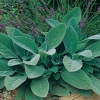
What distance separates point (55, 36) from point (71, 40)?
0.13 m

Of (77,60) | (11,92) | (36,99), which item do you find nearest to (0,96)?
(11,92)

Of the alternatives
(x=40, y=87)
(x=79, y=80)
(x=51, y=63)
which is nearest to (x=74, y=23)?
(x=51, y=63)

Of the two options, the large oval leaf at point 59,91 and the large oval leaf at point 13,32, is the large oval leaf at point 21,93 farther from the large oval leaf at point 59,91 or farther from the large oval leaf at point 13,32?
the large oval leaf at point 13,32

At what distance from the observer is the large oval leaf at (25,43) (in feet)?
6.26

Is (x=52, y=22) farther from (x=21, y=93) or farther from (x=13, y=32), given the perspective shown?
(x=21, y=93)

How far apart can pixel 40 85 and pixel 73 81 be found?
244 millimetres

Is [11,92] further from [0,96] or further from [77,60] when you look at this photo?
[77,60]

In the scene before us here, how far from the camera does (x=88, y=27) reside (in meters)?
2.47

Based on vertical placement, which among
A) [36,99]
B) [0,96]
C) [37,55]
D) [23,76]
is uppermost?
[37,55]

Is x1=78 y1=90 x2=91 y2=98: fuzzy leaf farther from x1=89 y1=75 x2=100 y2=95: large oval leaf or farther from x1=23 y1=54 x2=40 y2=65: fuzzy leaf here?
x1=23 y1=54 x2=40 y2=65: fuzzy leaf

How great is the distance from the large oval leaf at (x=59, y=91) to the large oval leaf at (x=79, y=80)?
8cm

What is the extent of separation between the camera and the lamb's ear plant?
1860mm

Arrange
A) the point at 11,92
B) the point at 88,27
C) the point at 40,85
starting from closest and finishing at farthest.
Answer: the point at 40,85
the point at 11,92
the point at 88,27

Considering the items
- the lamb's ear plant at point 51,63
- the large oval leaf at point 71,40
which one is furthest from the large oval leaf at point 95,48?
the large oval leaf at point 71,40
